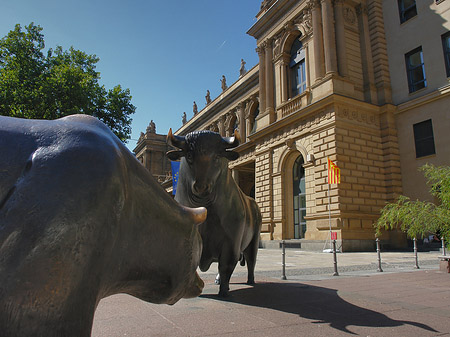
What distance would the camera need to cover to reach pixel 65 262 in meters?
0.79

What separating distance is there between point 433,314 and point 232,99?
108 feet

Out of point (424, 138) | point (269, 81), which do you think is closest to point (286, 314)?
point (424, 138)

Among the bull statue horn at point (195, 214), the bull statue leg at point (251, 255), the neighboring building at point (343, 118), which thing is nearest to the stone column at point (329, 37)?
the neighboring building at point (343, 118)

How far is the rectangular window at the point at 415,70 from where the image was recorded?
19406 millimetres

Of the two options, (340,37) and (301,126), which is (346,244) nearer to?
(301,126)

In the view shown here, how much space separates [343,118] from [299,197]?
6035mm

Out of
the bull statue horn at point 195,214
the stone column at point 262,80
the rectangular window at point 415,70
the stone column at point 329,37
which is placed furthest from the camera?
the stone column at point 262,80

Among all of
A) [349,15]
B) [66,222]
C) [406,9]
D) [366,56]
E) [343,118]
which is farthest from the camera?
[349,15]

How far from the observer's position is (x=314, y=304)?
3.76m

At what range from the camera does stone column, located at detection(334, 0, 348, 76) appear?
2017 cm

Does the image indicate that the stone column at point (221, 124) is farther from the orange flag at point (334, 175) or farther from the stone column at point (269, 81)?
the orange flag at point (334, 175)

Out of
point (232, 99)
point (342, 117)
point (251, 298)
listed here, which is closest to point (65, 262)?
point (251, 298)

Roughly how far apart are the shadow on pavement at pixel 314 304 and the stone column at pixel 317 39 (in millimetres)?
18035

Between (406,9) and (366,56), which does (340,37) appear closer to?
(366,56)
